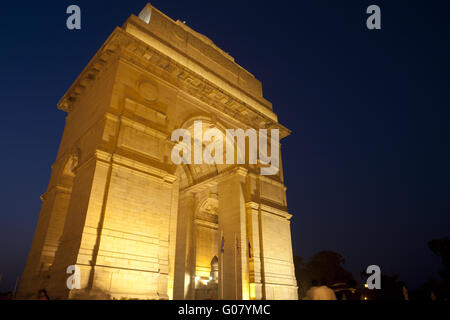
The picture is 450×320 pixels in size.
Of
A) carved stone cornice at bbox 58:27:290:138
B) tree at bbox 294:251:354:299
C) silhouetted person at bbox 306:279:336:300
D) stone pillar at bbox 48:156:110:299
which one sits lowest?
silhouetted person at bbox 306:279:336:300

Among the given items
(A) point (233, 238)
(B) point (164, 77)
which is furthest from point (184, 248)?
(B) point (164, 77)

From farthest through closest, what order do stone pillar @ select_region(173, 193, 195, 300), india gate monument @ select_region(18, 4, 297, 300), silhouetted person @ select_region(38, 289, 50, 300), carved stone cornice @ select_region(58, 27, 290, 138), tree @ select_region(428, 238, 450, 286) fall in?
tree @ select_region(428, 238, 450, 286) → stone pillar @ select_region(173, 193, 195, 300) → carved stone cornice @ select_region(58, 27, 290, 138) → india gate monument @ select_region(18, 4, 297, 300) → silhouetted person @ select_region(38, 289, 50, 300)

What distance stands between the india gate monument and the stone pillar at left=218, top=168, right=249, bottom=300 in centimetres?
6

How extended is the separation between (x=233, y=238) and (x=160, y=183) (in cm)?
575

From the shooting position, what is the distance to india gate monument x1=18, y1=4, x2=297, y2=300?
Answer: 11.4 meters

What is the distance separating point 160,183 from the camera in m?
13.5

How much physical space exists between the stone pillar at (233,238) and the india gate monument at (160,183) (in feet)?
0.20

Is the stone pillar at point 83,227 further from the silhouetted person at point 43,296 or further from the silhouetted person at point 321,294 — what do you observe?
the silhouetted person at point 321,294

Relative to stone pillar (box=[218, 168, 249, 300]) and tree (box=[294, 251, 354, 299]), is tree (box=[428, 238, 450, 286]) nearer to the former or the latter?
tree (box=[294, 251, 354, 299])

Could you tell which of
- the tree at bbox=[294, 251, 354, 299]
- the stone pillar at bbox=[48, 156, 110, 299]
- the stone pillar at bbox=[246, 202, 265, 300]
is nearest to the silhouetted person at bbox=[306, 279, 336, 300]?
the stone pillar at bbox=[48, 156, 110, 299]

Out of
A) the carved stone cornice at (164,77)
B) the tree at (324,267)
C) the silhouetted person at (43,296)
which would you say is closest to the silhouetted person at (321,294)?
the silhouetted person at (43,296)

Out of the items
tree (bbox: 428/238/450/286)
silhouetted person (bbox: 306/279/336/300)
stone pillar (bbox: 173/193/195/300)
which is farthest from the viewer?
tree (bbox: 428/238/450/286)

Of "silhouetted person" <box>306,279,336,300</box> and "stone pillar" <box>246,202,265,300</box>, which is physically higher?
"stone pillar" <box>246,202,265,300</box>
